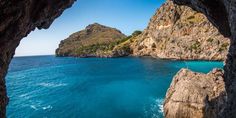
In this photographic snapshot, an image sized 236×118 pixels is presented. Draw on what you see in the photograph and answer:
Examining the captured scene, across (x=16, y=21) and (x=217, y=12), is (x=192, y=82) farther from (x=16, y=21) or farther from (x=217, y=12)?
(x=16, y=21)

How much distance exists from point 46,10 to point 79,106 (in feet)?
110

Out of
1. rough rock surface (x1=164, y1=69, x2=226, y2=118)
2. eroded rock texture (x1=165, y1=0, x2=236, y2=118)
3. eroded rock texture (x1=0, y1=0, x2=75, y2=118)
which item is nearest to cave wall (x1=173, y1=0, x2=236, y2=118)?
eroded rock texture (x1=165, y1=0, x2=236, y2=118)

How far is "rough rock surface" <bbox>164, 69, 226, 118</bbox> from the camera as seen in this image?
33812 mm

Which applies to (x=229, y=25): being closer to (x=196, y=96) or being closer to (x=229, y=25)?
(x=229, y=25)

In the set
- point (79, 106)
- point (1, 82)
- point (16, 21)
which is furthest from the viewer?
point (79, 106)

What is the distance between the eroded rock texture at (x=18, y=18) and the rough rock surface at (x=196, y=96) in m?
21.4

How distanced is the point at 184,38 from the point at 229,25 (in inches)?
5592

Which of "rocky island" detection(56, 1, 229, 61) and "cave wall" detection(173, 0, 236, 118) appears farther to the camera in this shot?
"rocky island" detection(56, 1, 229, 61)

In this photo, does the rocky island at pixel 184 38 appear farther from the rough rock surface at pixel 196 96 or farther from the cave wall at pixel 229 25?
the cave wall at pixel 229 25

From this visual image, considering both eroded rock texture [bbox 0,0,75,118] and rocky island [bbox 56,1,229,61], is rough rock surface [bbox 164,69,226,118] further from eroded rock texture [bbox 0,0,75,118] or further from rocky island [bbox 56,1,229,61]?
rocky island [bbox 56,1,229,61]

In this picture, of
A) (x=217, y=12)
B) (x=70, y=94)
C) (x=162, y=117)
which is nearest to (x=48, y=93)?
(x=70, y=94)

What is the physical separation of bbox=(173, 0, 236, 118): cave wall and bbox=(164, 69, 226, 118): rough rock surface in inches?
517

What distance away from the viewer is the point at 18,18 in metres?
18.1

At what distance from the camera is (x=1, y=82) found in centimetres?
1959
